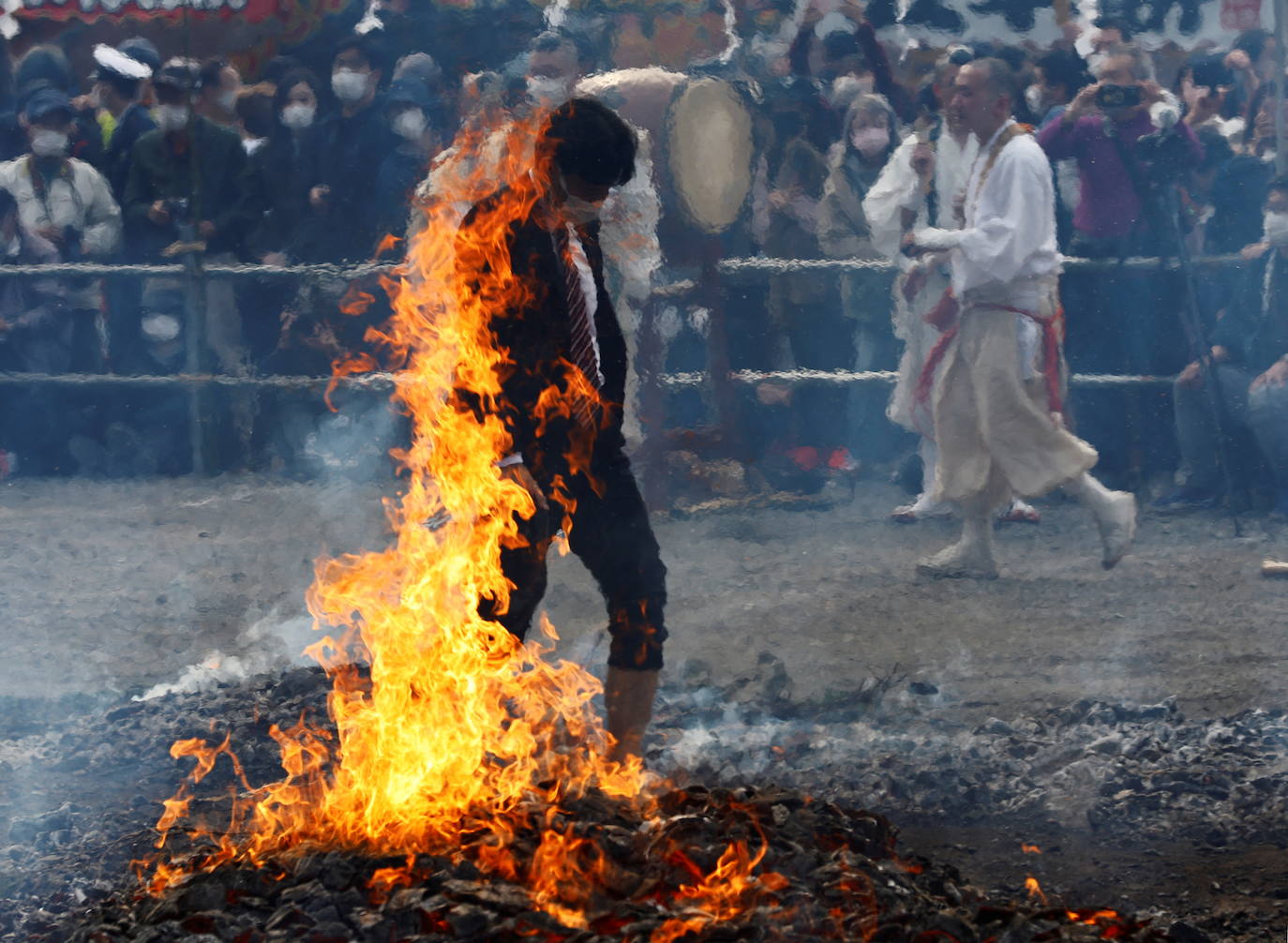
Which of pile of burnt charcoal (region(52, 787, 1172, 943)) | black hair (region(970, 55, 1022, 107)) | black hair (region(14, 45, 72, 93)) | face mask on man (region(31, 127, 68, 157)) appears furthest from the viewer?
black hair (region(14, 45, 72, 93))

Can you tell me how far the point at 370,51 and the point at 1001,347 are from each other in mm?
4671

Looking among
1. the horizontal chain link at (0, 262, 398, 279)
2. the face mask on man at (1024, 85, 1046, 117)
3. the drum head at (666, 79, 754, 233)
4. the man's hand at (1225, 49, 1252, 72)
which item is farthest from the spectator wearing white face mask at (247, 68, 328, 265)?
the man's hand at (1225, 49, 1252, 72)

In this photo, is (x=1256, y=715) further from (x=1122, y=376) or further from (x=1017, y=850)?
(x=1122, y=376)

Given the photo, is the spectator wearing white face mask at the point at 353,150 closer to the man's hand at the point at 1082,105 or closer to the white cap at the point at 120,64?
the white cap at the point at 120,64

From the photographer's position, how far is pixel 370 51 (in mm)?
10000

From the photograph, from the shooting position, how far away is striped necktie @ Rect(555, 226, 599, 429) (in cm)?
455

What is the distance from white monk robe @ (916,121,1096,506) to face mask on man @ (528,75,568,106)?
8.45 feet

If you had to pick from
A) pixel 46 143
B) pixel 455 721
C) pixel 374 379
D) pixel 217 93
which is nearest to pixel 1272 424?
pixel 374 379

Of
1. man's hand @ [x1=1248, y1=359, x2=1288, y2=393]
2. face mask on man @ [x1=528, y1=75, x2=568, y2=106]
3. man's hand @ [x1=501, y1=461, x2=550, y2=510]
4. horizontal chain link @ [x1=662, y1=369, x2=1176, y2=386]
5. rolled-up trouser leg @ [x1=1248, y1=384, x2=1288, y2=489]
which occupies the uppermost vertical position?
face mask on man @ [x1=528, y1=75, x2=568, y2=106]

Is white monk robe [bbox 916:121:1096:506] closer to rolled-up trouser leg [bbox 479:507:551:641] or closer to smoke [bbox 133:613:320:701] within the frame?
smoke [bbox 133:613:320:701]

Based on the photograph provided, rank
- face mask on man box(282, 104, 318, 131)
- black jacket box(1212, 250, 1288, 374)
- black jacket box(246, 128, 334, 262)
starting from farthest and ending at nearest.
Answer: face mask on man box(282, 104, 318, 131) < black jacket box(246, 128, 334, 262) < black jacket box(1212, 250, 1288, 374)

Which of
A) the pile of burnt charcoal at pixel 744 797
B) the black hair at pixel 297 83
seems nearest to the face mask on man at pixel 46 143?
the black hair at pixel 297 83

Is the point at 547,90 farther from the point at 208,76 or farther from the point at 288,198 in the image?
the point at 208,76

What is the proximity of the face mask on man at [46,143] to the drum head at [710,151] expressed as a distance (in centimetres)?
405
